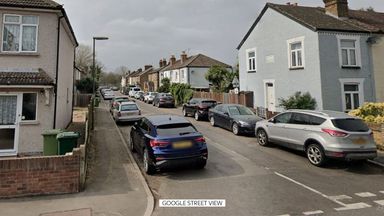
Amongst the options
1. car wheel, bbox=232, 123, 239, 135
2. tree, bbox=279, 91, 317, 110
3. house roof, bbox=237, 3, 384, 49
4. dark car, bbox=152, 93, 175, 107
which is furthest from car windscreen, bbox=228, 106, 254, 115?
dark car, bbox=152, 93, 175, 107

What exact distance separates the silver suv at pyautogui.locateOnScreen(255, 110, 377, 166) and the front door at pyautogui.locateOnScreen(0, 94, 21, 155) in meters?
10.3

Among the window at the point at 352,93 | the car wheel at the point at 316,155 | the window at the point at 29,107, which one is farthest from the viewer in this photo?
the window at the point at 352,93

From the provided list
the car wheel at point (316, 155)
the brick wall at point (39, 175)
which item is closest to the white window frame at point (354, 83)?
the car wheel at point (316, 155)

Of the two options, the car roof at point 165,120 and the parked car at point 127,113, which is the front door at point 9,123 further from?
the parked car at point 127,113

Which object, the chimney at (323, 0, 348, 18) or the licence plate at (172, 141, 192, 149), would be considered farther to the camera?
the chimney at (323, 0, 348, 18)

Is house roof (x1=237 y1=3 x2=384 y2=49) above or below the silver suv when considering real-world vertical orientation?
above

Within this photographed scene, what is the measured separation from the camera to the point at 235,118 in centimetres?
1462

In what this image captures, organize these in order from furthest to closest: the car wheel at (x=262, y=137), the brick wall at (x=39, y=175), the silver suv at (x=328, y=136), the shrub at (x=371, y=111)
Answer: the shrub at (x=371, y=111)
the car wheel at (x=262, y=137)
the silver suv at (x=328, y=136)
the brick wall at (x=39, y=175)

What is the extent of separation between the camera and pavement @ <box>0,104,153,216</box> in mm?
5734

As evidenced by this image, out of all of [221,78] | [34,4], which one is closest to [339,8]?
[221,78]

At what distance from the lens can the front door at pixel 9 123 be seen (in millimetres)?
10492

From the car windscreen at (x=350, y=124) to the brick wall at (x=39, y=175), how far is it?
25.3ft

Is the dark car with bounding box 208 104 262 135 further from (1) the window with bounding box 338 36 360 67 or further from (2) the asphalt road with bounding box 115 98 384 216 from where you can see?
(1) the window with bounding box 338 36 360 67

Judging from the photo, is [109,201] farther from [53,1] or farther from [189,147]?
[53,1]
